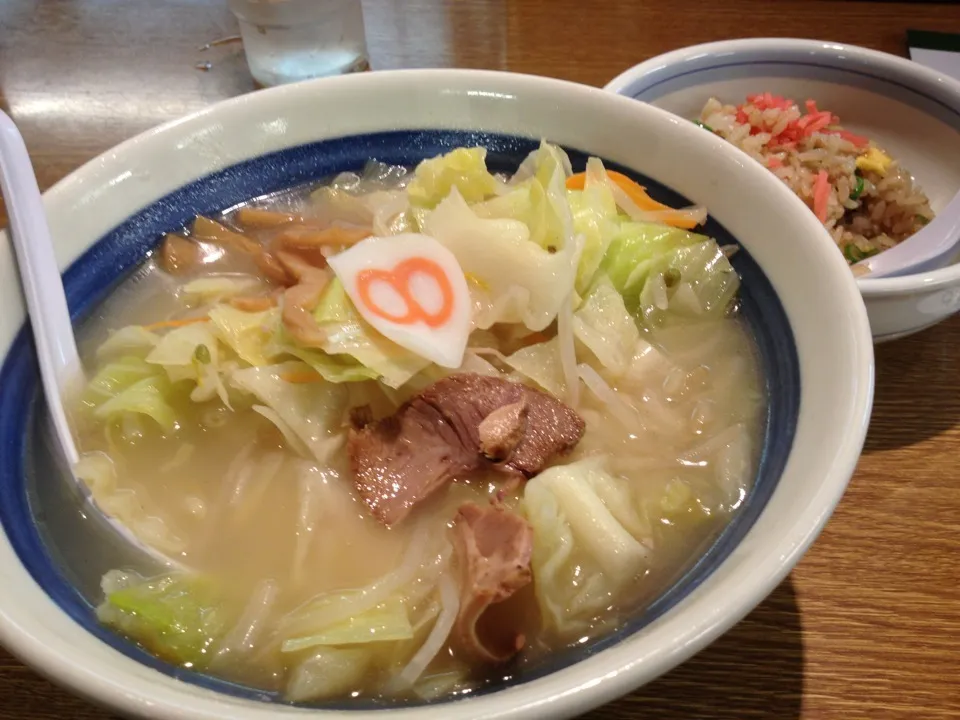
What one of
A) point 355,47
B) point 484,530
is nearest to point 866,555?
point 484,530

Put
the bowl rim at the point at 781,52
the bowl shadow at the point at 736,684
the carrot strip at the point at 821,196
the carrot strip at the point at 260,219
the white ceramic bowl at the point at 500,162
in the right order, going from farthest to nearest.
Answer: the bowl rim at the point at 781,52 → the carrot strip at the point at 821,196 → the carrot strip at the point at 260,219 → the bowl shadow at the point at 736,684 → the white ceramic bowl at the point at 500,162

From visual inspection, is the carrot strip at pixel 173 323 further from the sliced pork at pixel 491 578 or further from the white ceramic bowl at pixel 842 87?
the white ceramic bowl at pixel 842 87

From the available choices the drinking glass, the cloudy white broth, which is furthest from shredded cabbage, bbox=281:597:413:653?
the drinking glass

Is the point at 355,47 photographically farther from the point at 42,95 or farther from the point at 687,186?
the point at 687,186

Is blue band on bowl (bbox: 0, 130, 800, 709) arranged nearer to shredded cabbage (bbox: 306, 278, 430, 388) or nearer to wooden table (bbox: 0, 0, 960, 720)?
wooden table (bbox: 0, 0, 960, 720)

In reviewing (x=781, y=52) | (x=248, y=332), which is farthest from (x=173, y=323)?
(x=781, y=52)

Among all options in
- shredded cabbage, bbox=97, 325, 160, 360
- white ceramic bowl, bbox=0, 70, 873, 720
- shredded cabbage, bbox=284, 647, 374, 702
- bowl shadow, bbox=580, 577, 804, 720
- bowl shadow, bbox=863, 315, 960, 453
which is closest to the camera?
white ceramic bowl, bbox=0, 70, 873, 720

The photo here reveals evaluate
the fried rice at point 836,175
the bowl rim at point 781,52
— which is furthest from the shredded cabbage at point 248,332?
the fried rice at point 836,175
